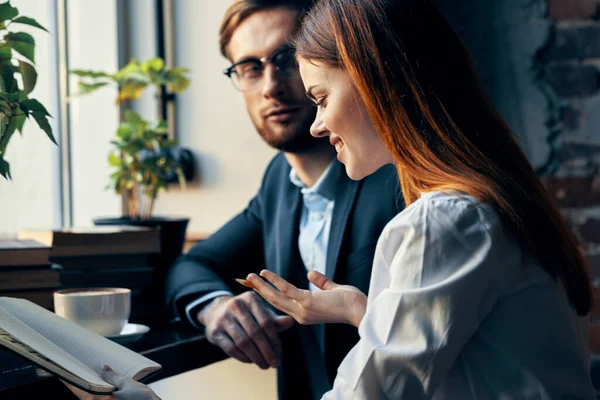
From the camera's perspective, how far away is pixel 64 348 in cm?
87

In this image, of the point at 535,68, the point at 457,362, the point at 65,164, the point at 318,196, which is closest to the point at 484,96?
the point at 457,362

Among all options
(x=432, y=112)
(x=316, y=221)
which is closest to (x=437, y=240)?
(x=432, y=112)

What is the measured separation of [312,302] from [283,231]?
608 millimetres

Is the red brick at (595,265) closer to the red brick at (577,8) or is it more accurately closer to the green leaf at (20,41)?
the red brick at (577,8)

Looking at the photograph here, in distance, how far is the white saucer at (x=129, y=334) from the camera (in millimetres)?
1062

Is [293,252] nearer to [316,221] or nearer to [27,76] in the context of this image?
[316,221]

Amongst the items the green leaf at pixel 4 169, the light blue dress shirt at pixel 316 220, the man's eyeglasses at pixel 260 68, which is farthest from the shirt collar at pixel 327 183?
the green leaf at pixel 4 169

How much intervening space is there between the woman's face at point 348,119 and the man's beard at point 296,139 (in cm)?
51

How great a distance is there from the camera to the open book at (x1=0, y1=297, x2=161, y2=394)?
74 cm

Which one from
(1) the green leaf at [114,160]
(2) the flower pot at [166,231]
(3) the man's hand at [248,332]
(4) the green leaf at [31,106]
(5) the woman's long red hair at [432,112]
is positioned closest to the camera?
(5) the woman's long red hair at [432,112]

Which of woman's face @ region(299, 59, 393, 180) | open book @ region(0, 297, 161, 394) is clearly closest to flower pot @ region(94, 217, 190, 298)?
open book @ region(0, 297, 161, 394)

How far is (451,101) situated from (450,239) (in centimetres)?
22

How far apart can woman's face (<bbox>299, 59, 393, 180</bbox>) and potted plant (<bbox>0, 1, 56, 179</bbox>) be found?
350mm

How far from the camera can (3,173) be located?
93 centimetres
